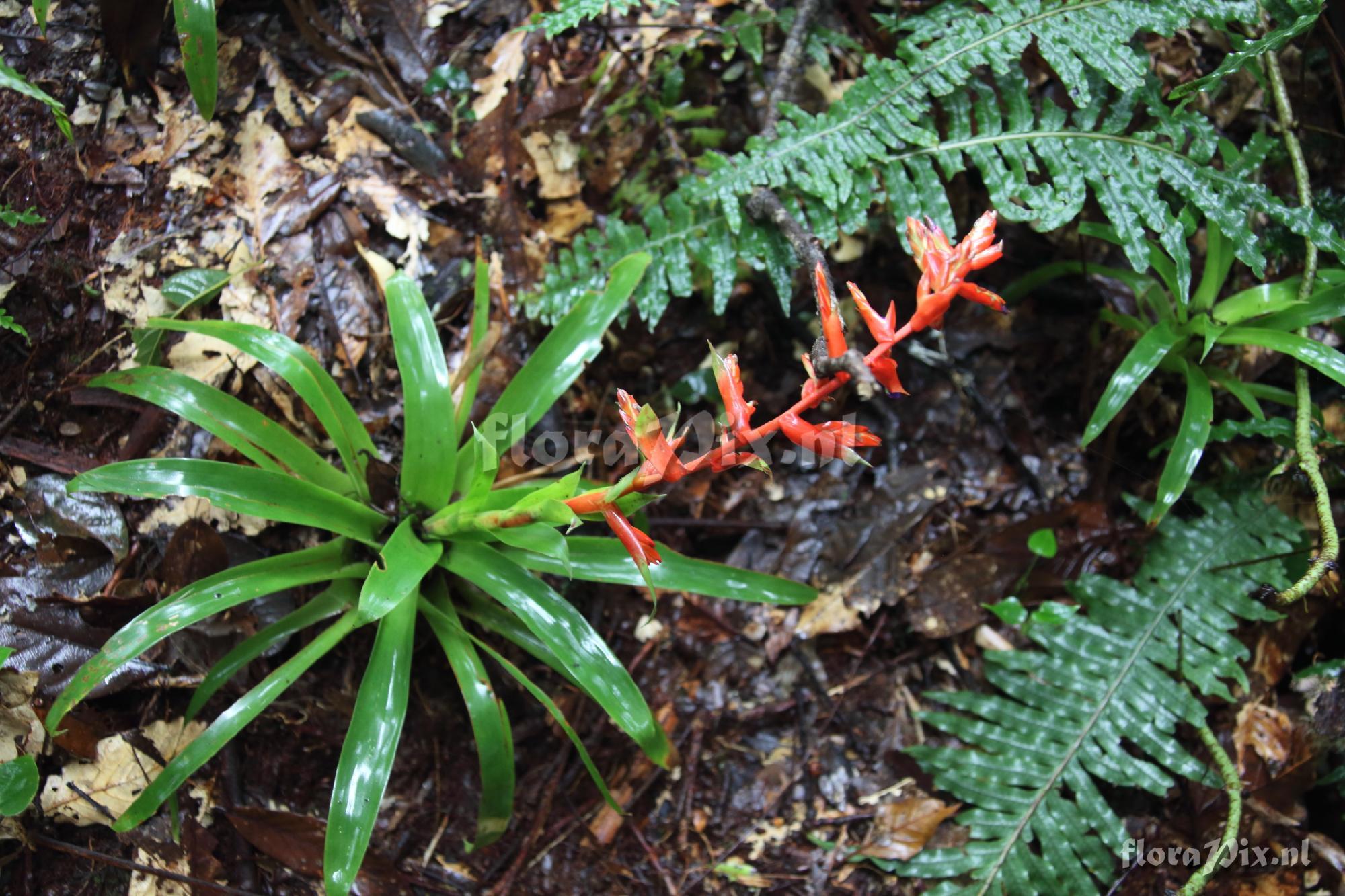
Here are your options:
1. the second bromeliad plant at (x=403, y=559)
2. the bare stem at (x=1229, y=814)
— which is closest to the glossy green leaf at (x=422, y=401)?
the second bromeliad plant at (x=403, y=559)

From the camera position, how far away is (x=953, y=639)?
8.79 ft

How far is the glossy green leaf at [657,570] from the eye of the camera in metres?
2.12

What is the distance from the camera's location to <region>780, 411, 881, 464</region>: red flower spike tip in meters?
1.19

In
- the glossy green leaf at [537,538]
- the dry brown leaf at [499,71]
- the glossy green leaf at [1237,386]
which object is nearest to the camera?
the glossy green leaf at [537,538]

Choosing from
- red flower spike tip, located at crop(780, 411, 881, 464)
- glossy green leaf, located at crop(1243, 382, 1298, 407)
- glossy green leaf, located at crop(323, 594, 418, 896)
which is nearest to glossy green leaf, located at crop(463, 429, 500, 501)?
glossy green leaf, located at crop(323, 594, 418, 896)

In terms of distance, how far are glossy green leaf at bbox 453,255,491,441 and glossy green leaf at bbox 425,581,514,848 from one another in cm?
57

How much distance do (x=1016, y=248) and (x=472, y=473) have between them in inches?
86.0

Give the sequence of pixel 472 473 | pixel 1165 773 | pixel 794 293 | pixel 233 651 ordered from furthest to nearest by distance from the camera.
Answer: pixel 794 293 < pixel 1165 773 < pixel 472 473 < pixel 233 651

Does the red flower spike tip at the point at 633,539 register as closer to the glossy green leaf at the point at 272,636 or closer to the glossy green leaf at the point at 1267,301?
the glossy green leaf at the point at 272,636

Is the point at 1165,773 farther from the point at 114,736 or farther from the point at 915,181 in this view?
the point at 114,736

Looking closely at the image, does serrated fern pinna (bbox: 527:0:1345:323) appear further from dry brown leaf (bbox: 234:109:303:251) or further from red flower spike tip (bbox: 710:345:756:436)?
dry brown leaf (bbox: 234:109:303:251)

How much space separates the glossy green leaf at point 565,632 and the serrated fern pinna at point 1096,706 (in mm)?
1040

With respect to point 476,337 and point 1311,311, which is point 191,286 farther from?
point 1311,311

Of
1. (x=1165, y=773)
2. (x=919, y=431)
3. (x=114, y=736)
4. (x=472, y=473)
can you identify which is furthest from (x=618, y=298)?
(x=1165, y=773)
